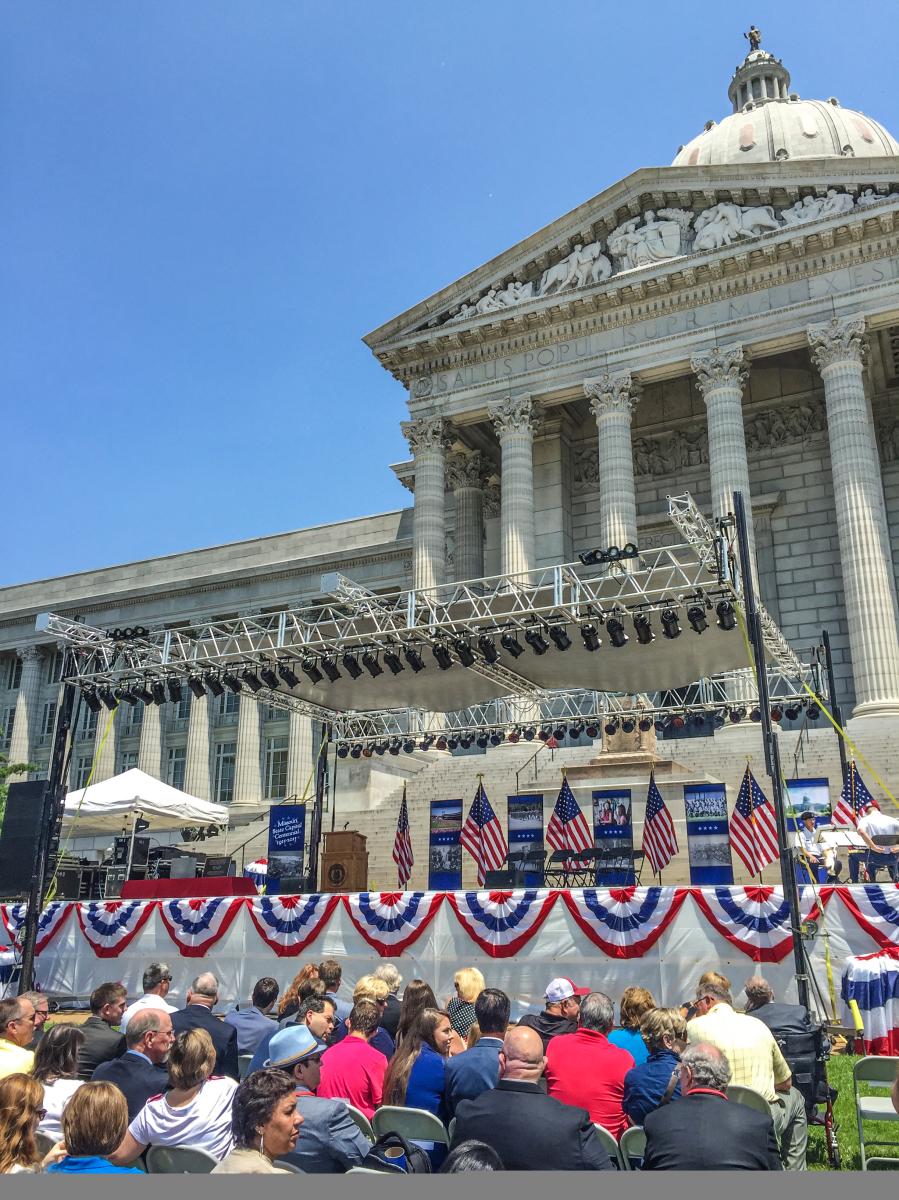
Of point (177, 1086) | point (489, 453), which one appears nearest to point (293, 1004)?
point (177, 1086)

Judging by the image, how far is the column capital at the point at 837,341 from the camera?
33.1 metres

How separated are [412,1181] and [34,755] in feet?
191

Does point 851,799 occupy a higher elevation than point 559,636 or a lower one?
lower

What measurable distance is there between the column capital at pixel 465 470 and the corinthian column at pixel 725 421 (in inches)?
408

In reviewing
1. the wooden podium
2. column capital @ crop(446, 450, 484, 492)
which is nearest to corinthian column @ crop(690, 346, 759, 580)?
column capital @ crop(446, 450, 484, 492)

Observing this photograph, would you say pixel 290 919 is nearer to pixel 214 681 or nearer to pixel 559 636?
pixel 214 681

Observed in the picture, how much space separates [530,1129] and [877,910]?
10.9 metres

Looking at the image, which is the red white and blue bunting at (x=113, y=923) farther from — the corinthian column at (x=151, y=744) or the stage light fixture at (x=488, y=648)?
the corinthian column at (x=151, y=744)

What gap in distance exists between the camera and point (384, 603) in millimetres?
21875

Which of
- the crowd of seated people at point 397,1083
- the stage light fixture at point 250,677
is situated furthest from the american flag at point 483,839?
the crowd of seated people at point 397,1083

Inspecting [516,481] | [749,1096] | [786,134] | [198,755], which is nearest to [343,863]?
[516,481]

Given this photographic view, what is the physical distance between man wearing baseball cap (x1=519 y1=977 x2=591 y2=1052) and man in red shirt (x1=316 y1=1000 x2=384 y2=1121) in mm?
1427

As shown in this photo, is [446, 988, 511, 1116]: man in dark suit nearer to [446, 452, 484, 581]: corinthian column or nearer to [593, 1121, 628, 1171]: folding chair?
[593, 1121, 628, 1171]: folding chair

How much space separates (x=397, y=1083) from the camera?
6.88 meters
